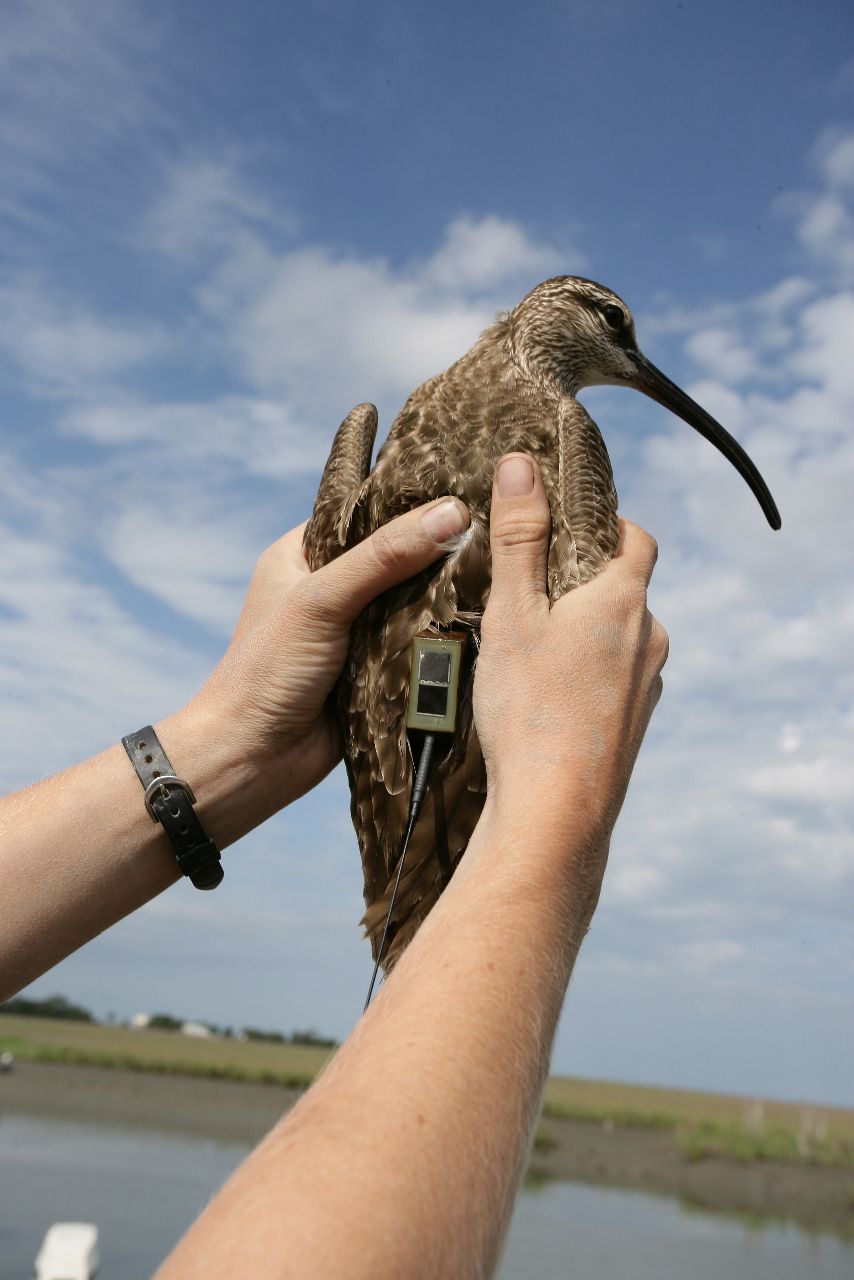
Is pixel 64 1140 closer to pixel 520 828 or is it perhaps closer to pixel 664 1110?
pixel 664 1110

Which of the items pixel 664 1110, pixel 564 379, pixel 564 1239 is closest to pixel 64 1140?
pixel 564 1239

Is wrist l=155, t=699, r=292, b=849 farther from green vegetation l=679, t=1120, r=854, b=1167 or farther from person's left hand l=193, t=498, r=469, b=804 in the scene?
green vegetation l=679, t=1120, r=854, b=1167

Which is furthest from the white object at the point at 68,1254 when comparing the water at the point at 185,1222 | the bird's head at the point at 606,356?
the bird's head at the point at 606,356

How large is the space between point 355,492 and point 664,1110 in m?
44.7

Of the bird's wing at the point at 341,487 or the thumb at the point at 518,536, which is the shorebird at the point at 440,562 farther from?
the thumb at the point at 518,536

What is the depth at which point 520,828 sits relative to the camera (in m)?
1.98

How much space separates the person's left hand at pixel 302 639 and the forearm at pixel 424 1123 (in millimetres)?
1580

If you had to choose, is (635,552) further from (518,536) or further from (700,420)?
(700,420)

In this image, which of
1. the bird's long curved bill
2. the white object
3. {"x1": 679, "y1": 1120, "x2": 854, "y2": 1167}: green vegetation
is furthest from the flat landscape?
the bird's long curved bill

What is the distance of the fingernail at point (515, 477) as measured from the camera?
301 cm

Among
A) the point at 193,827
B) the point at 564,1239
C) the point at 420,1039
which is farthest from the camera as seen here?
the point at 564,1239

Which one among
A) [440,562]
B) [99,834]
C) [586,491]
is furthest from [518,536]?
[99,834]

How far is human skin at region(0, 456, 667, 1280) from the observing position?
1.25m

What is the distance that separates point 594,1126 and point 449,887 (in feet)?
131
